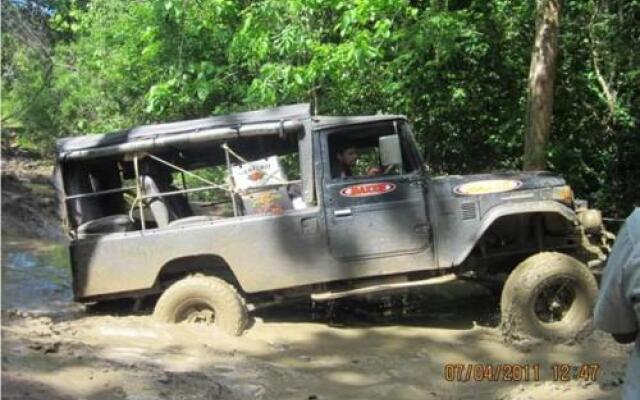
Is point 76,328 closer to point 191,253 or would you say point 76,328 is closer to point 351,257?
point 191,253

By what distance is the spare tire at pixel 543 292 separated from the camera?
20.7 feet

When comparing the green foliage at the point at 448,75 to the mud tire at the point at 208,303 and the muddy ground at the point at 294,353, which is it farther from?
the mud tire at the point at 208,303

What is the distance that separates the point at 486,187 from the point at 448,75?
499cm

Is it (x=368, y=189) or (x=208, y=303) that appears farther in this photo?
(x=208, y=303)

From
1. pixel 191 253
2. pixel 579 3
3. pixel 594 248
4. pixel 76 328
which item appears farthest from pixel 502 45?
pixel 76 328

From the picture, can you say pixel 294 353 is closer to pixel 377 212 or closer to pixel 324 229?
pixel 324 229

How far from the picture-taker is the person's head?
22.3 feet

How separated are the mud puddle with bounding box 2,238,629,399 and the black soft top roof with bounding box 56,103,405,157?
166 cm

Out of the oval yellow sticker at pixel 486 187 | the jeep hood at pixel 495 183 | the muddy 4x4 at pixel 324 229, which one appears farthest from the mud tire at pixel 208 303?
the oval yellow sticker at pixel 486 187

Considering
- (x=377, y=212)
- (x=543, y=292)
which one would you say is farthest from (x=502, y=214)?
(x=377, y=212)

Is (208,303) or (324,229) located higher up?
(324,229)

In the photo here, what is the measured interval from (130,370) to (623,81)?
875 cm

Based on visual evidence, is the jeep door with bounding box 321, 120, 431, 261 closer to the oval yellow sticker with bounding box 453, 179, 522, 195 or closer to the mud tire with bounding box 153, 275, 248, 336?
the oval yellow sticker with bounding box 453, 179, 522, 195

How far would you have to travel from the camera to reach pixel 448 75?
11281 millimetres
